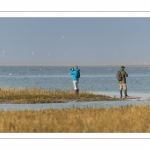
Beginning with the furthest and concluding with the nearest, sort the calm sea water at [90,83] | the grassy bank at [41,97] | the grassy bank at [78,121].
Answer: the calm sea water at [90,83] < the grassy bank at [41,97] < the grassy bank at [78,121]

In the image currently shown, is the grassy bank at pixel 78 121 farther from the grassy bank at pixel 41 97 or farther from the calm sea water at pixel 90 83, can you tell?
the calm sea water at pixel 90 83

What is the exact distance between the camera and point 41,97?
28.6 metres

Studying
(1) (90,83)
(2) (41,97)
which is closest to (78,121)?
(2) (41,97)

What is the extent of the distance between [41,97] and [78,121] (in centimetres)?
1355

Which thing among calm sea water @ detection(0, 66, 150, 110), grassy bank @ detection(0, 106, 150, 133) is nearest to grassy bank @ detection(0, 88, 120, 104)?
calm sea water @ detection(0, 66, 150, 110)

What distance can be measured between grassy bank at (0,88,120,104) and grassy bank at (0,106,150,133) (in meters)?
9.31

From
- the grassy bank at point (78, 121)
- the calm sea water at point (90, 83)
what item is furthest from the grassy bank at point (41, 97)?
the grassy bank at point (78, 121)

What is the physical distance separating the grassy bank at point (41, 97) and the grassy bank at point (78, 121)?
367 inches

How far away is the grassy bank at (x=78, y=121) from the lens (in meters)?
14.0

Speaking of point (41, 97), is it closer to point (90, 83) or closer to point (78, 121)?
point (78, 121)
